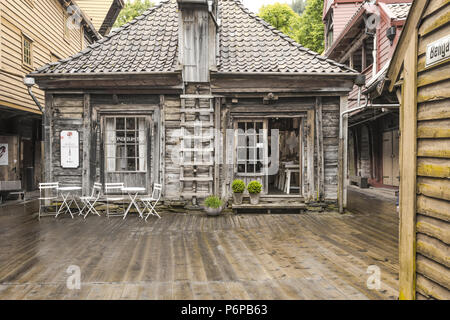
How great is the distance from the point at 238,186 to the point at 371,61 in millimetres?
9699

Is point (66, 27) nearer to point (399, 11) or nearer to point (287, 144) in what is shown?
point (287, 144)

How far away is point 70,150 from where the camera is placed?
27.2 ft

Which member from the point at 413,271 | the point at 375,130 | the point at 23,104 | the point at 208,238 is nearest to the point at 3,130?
the point at 23,104

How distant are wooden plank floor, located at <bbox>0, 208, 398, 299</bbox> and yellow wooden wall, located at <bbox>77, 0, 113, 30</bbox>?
14.1 metres

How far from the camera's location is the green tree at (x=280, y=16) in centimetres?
2672

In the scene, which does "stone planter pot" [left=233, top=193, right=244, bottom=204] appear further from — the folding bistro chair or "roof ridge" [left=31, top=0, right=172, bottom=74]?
"roof ridge" [left=31, top=0, right=172, bottom=74]

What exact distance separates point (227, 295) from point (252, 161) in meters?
5.49

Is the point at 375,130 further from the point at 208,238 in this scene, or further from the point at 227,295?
the point at 227,295

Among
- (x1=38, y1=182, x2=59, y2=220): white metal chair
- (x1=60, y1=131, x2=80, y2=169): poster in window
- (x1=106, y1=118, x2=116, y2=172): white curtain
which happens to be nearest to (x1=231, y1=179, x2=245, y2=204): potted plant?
(x1=106, y1=118, x2=116, y2=172): white curtain

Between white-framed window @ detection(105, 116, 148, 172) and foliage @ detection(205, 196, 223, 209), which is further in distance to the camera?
white-framed window @ detection(105, 116, 148, 172)

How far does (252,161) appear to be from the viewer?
28.7 feet

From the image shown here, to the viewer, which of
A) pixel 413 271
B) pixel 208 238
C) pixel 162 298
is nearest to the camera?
pixel 413 271

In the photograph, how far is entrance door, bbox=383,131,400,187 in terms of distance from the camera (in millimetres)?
12117

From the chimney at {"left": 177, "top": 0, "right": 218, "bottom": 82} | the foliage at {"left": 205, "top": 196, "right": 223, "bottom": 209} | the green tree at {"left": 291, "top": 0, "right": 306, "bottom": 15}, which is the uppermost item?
the green tree at {"left": 291, "top": 0, "right": 306, "bottom": 15}
